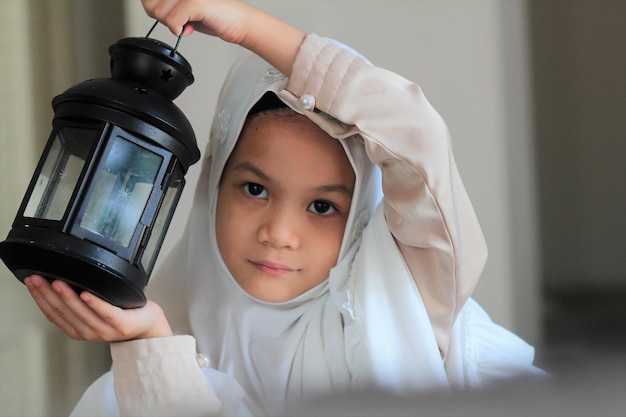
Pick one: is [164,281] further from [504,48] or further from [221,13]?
[504,48]

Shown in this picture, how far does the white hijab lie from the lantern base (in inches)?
8.4

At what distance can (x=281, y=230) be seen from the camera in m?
0.66

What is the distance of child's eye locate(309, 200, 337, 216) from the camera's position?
27.1 inches

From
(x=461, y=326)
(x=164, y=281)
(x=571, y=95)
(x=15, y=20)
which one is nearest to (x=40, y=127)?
(x=15, y=20)

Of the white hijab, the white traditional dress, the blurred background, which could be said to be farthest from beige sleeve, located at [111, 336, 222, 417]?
the blurred background

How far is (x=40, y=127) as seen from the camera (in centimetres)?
97

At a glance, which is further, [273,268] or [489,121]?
[489,121]

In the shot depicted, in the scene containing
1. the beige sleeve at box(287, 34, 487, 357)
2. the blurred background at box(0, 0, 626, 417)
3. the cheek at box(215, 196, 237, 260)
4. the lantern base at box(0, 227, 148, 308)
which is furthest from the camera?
the blurred background at box(0, 0, 626, 417)

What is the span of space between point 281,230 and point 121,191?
181mm

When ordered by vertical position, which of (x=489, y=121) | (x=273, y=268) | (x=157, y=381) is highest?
(x=489, y=121)

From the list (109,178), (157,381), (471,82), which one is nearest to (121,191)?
(109,178)

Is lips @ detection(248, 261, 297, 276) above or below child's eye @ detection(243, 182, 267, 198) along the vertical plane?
below

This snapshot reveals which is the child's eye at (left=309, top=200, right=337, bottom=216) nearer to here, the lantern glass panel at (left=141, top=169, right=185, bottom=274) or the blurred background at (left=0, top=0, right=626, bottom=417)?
the lantern glass panel at (left=141, top=169, right=185, bottom=274)

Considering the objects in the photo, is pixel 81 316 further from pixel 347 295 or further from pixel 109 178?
pixel 347 295
